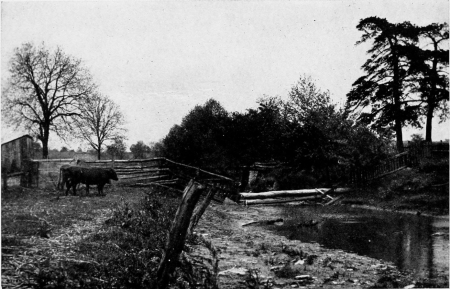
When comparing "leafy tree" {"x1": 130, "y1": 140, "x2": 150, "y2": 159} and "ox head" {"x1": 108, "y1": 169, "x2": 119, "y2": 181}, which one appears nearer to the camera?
"leafy tree" {"x1": 130, "y1": 140, "x2": 150, "y2": 159}

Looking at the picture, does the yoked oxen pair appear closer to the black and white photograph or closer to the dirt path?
the black and white photograph

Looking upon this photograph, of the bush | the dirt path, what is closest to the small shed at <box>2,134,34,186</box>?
the bush

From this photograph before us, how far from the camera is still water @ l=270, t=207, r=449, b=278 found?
5648 millimetres

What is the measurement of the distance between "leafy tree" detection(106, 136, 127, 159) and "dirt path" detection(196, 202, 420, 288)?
2.00 metres

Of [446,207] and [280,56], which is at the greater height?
[280,56]

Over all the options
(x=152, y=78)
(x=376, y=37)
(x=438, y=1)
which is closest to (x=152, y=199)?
(x=152, y=78)

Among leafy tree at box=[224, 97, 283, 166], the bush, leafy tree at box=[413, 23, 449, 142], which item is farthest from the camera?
leafy tree at box=[224, 97, 283, 166]

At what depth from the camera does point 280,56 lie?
6.46 meters

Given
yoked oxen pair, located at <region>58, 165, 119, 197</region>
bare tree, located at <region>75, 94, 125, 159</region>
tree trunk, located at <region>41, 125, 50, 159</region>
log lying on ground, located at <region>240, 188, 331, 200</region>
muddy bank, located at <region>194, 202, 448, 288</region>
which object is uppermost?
bare tree, located at <region>75, 94, 125, 159</region>

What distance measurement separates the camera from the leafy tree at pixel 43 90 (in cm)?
559

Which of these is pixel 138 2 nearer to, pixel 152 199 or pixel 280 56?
pixel 280 56

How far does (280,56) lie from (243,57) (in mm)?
629

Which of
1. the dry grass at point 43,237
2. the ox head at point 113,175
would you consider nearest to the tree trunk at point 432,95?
the dry grass at point 43,237

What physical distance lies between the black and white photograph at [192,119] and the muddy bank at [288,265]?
0.11ft
